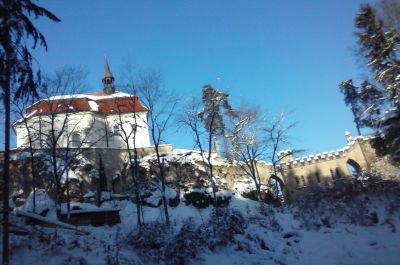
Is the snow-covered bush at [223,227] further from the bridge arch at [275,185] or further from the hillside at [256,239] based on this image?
the bridge arch at [275,185]

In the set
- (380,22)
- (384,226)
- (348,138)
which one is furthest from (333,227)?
(348,138)

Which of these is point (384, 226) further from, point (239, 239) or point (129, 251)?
point (129, 251)

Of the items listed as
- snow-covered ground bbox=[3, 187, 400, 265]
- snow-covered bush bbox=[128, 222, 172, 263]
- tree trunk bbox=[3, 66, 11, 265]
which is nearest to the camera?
tree trunk bbox=[3, 66, 11, 265]

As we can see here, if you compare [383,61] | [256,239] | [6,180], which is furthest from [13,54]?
[383,61]

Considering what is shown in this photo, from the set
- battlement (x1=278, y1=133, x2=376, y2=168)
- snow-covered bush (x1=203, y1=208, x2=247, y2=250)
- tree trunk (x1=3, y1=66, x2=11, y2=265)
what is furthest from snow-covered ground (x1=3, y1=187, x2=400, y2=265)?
battlement (x1=278, y1=133, x2=376, y2=168)

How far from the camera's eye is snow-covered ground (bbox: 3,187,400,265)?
11211mm

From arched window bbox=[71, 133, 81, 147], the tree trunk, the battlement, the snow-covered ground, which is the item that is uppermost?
arched window bbox=[71, 133, 81, 147]

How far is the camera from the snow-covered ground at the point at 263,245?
11.2 metres

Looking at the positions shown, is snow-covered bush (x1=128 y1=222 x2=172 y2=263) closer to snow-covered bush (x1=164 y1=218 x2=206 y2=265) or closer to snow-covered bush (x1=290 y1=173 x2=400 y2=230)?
snow-covered bush (x1=164 y1=218 x2=206 y2=265)

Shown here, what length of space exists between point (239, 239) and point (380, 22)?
20654 mm

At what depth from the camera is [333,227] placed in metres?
16.7

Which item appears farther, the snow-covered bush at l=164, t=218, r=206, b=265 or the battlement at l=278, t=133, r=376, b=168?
the battlement at l=278, t=133, r=376, b=168

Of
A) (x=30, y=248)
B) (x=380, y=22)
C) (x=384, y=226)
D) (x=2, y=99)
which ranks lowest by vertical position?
(x=384, y=226)

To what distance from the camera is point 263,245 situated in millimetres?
14711
